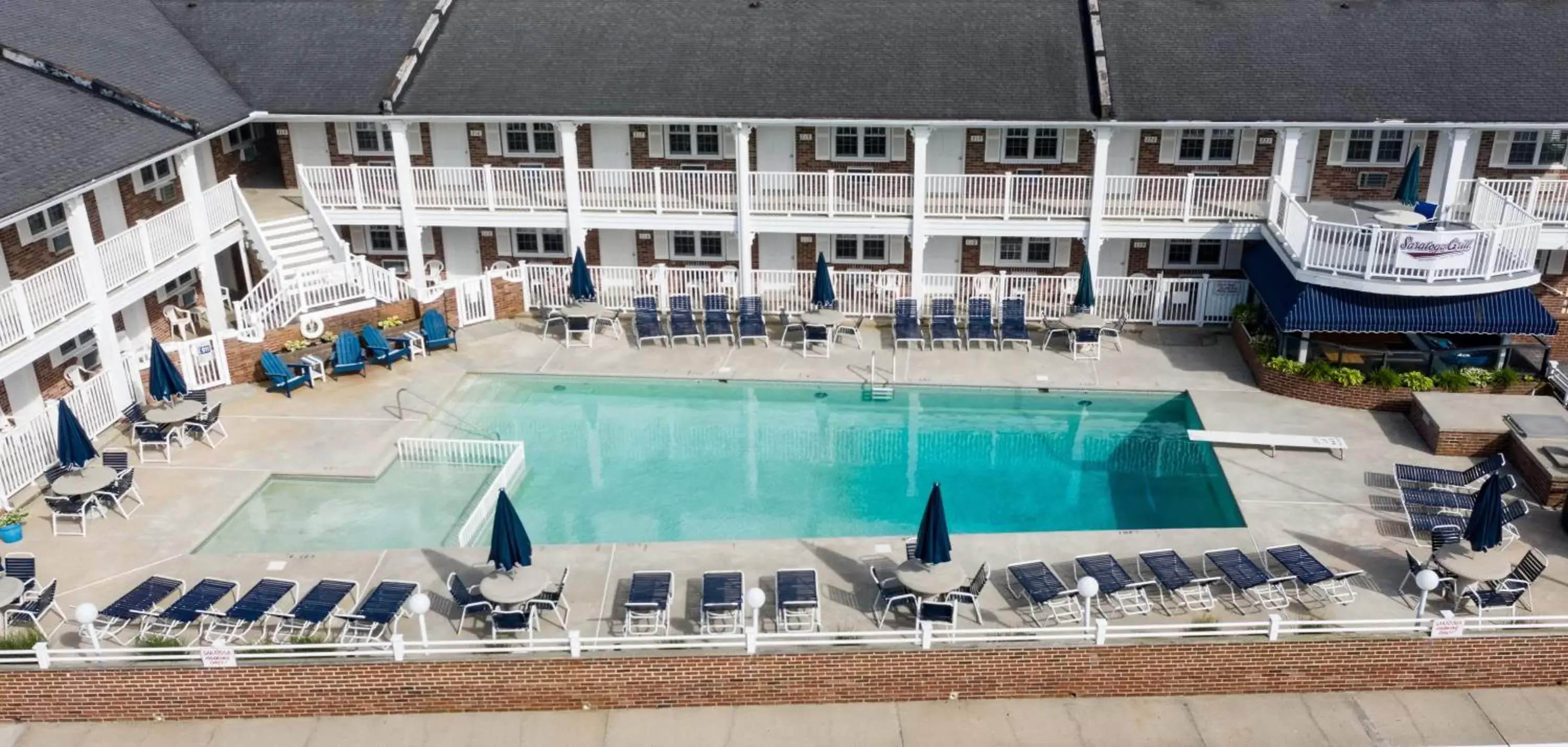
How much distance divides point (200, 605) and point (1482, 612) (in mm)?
17398

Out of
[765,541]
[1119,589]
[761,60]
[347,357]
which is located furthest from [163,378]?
[1119,589]

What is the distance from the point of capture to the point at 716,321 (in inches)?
1088

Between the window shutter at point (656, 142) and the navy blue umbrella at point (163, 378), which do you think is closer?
the navy blue umbrella at point (163, 378)

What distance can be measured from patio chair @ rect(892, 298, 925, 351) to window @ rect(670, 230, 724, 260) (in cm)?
492

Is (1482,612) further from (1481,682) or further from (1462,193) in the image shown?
(1462,193)

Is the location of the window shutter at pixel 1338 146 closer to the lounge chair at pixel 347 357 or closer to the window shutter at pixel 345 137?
the lounge chair at pixel 347 357

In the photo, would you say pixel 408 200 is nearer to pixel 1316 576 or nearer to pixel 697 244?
pixel 697 244

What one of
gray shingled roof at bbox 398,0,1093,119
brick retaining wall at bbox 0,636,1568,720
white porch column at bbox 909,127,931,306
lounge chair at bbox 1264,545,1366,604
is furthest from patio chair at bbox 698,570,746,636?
gray shingled roof at bbox 398,0,1093,119

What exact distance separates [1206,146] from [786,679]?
1785cm

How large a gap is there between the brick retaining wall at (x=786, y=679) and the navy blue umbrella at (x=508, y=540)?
1.30 m

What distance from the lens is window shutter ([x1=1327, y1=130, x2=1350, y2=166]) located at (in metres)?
27.6

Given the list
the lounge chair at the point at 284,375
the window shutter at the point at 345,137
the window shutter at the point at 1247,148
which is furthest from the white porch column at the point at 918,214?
the window shutter at the point at 345,137

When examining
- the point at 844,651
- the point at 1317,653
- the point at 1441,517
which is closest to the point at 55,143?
the point at 844,651

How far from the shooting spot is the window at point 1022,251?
96.4ft
